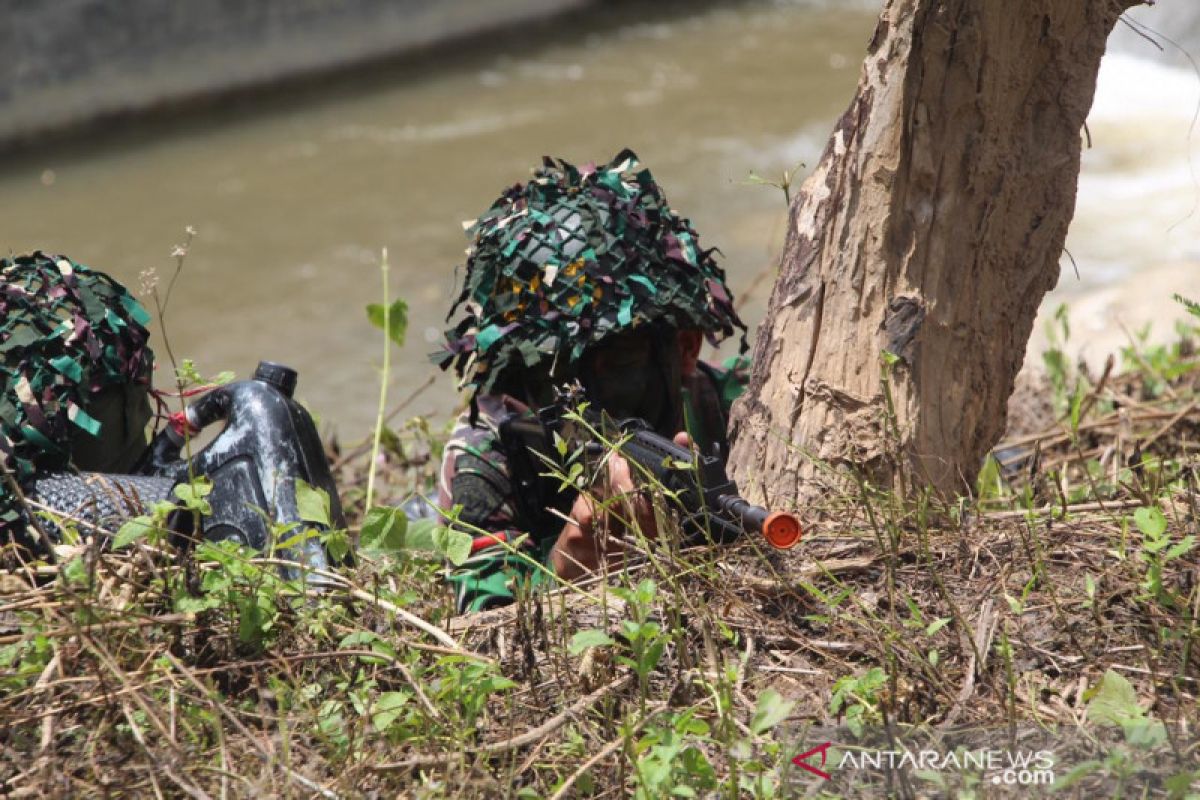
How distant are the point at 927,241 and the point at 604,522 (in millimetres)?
794

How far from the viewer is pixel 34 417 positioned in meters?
2.67

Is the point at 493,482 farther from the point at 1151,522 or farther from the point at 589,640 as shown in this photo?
the point at 1151,522

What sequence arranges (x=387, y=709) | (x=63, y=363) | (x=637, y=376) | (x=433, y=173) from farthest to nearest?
(x=433, y=173) → (x=637, y=376) → (x=63, y=363) → (x=387, y=709)

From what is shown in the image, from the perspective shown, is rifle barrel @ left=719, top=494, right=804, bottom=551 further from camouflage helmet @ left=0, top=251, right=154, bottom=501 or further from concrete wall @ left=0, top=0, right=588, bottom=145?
concrete wall @ left=0, top=0, right=588, bottom=145

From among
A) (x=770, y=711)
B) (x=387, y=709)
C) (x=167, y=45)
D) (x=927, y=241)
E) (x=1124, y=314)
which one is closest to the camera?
(x=770, y=711)

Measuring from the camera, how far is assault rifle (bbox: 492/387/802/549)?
2.26 meters

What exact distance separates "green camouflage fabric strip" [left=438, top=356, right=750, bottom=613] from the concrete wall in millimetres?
7318

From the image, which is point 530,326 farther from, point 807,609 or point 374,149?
point 374,149

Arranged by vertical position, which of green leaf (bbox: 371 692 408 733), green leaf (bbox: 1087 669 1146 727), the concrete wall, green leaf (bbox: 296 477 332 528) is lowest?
green leaf (bbox: 371 692 408 733)

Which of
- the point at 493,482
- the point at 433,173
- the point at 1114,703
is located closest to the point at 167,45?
the point at 433,173

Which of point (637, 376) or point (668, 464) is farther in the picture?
point (637, 376)

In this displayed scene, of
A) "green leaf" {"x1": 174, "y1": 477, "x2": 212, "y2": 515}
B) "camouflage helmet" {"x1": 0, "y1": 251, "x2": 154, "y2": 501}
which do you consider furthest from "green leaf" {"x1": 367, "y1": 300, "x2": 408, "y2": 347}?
"green leaf" {"x1": 174, "y1": 477, "x2": 212, "y2": 515}

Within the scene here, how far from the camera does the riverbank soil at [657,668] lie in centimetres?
195

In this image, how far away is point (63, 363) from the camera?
2.70 meters
